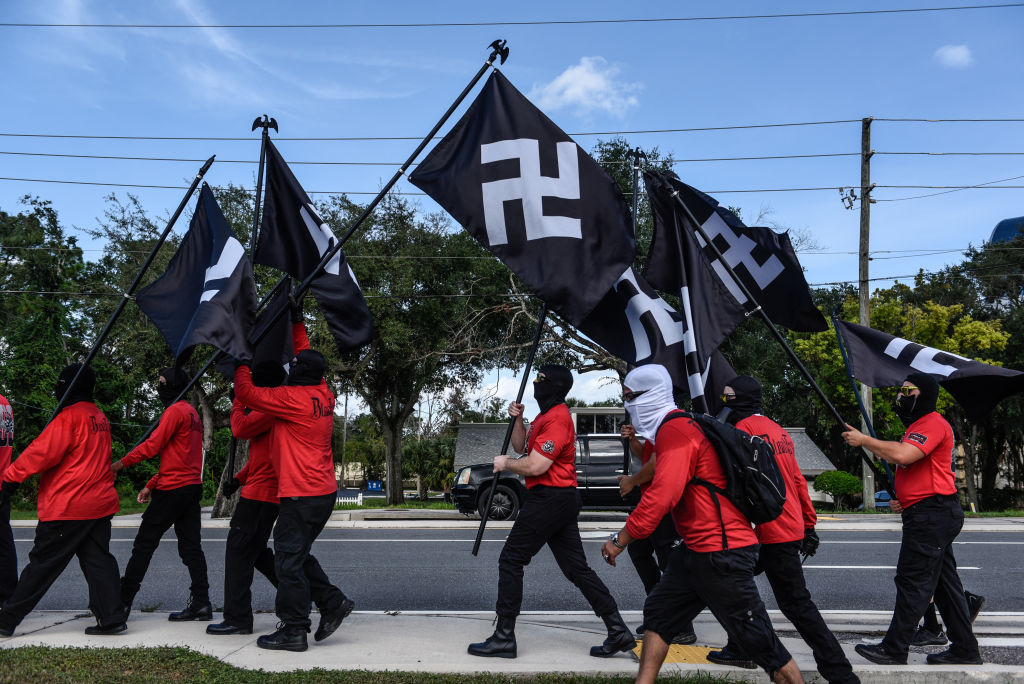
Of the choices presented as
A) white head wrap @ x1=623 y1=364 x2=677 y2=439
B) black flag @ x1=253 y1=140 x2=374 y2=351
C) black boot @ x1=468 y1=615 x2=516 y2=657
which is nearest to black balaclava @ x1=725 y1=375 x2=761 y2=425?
white head wrap @ x1=623 y1=364 x2=677 y2=439

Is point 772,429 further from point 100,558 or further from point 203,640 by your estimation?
point 100,558

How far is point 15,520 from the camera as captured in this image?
17859 millimetres

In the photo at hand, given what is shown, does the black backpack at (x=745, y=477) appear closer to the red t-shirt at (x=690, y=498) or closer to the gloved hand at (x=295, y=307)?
the red t-shirt at (x=690, y=498)

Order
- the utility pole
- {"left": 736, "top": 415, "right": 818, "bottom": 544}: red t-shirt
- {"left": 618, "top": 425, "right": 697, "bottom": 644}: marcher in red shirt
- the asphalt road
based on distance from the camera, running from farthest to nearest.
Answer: the utility pole → the asphalt road → {"left": 618, "top": 425, "right": 697, "bottom": 644}: marcher in red shirt → {"left": 736, "top": 415, "right": 818, "bottom": 544}: red t-shirt

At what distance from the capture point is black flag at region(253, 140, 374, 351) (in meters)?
6.37

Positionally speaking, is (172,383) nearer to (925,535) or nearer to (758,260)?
(758,260)

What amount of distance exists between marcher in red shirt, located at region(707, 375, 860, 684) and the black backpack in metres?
0.55

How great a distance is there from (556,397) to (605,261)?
985mm

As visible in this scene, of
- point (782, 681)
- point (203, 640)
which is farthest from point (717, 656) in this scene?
point (203, 640)

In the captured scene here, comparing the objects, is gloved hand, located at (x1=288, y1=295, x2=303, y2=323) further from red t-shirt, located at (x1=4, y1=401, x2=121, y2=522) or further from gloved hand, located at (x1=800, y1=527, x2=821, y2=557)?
gloved hand, located at (x1=800, y1=527, x2=821, y2=557)

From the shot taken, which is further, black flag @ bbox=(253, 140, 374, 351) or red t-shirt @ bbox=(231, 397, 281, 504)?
black flag @ bbox=(253, 140, 374, 351)

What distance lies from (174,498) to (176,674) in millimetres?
2124

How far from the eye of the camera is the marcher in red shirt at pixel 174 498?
646cm

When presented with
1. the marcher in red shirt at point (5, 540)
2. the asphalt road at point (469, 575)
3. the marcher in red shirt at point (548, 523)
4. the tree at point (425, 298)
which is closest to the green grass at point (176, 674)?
the marcher in red shirt at point (548, 523)
